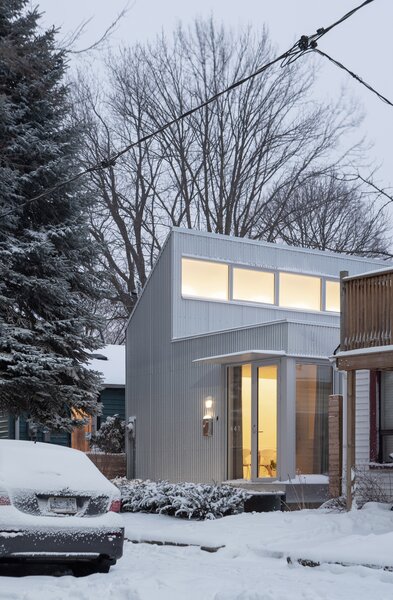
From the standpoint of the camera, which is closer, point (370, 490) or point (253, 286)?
point (370, 490)

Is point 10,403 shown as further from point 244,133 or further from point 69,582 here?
point 244,133

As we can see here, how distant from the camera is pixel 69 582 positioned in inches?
416

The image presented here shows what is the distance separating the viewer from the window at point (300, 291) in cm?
2634

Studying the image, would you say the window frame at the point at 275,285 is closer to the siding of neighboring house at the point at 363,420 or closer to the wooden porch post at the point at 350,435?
the siding of neighboring house at the point at 363,420

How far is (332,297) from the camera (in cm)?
2712

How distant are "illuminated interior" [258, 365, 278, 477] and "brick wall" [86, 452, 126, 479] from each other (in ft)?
25.3

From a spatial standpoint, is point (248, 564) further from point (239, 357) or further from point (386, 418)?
point (239, 357)

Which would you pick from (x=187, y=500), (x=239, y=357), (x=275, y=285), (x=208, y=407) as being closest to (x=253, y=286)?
(x=275, y=285)

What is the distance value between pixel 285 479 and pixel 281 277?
678 cm

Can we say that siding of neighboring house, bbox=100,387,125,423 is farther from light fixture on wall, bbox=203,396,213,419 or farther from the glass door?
the glass door

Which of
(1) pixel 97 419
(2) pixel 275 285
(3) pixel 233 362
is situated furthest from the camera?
(1) pixel 97 419

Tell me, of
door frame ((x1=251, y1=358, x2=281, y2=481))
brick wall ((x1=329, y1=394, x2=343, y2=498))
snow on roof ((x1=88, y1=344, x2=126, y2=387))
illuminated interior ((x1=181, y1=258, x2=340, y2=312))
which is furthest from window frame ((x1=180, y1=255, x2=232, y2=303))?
snow on roof ((x1=88, y1=344, x2=126, y2=387))

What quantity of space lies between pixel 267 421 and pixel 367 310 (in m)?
5.18

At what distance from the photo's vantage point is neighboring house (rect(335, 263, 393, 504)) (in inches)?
660
